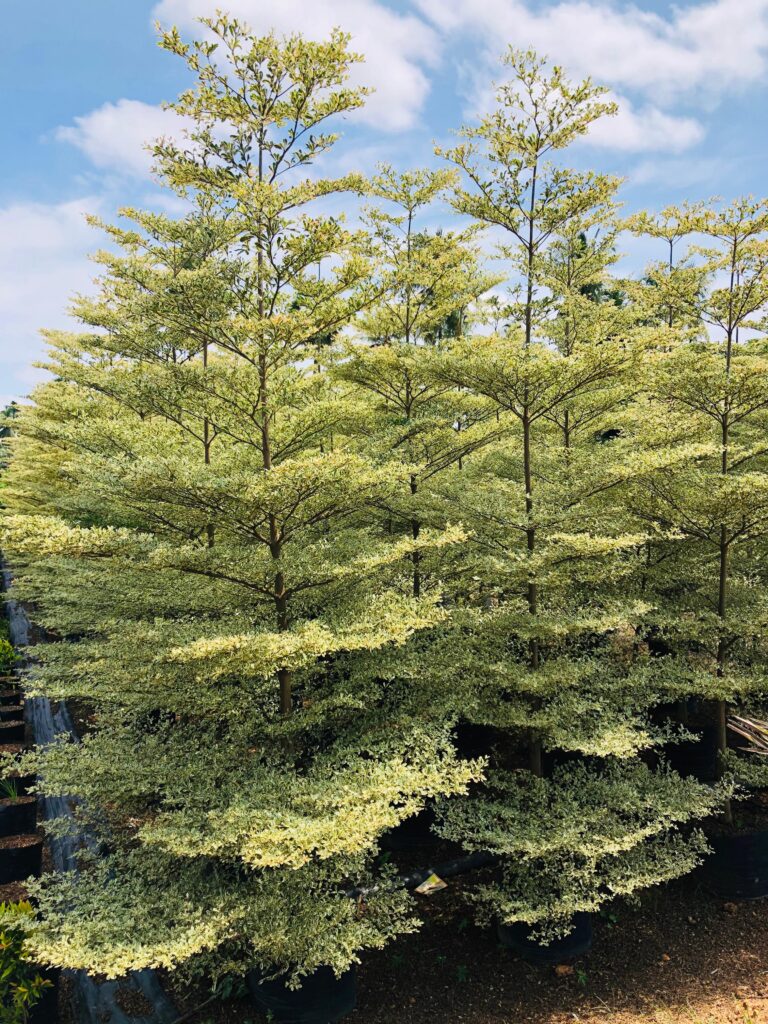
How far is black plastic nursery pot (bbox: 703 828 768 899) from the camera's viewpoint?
17.7 feet

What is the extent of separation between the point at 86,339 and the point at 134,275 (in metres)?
6.48

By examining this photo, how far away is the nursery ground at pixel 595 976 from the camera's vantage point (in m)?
4.24

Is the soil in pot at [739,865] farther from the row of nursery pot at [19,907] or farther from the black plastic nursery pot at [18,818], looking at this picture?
the black plastic nursery pot at [18,818]

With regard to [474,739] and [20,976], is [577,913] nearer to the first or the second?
[474,739]

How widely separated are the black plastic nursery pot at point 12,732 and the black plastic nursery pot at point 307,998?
18.5 feet

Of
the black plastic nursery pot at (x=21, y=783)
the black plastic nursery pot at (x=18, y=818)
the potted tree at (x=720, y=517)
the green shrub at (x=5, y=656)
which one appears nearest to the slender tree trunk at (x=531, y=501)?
the potted tree at (x=720, y=517)

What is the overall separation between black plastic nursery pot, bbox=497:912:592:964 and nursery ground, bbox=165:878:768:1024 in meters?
0.08

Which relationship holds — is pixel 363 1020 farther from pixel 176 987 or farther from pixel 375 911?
pixel 176 987

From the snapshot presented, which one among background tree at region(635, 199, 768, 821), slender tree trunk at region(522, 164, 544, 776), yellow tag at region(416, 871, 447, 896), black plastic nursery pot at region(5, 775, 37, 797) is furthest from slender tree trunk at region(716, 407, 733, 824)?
black plastic nursery pot at region(5, 775, 37, 797)

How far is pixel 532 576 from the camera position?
4973 millimetres

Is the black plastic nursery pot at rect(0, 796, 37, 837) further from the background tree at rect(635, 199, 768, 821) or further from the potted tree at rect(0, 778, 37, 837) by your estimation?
the background tree at rect(635, 199, 768, 821)

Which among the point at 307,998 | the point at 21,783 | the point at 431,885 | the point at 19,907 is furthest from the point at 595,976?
the point at 21,783

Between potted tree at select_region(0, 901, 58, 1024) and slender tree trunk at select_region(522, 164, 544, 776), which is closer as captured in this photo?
potted tree at select_region(0, 901, 58, 1024)

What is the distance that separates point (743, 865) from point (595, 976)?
1739 mm
